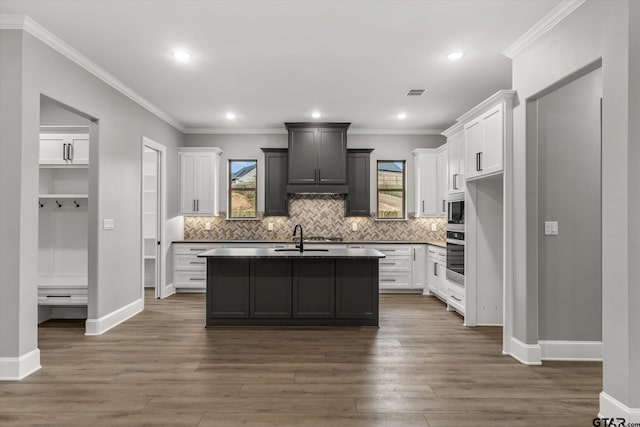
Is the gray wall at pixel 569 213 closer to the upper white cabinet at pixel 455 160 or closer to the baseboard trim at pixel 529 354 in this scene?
the baseboard trim at pixel 529 354

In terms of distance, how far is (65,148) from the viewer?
460 cm

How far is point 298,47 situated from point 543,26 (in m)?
2.11

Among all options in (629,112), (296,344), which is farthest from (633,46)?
(296,344)

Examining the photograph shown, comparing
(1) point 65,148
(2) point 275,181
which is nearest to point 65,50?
(1) point 65,148

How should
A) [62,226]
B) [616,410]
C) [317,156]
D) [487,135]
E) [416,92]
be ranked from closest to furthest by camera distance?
1. [616,410]
2. [487,135]
3. [62,226]
4. [416,92]
5. [317,156]

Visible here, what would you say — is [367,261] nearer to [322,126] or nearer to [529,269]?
[529,269]

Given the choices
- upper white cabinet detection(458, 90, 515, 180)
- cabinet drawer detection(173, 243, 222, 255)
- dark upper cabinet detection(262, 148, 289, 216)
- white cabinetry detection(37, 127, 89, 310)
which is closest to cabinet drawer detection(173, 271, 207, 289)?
cabinet drawer detection(173, 243, 222, 255)

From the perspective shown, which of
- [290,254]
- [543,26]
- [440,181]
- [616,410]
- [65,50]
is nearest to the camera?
[616,410]

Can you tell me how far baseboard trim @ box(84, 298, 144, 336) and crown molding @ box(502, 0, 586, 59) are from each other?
16.7ft

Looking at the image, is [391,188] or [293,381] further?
[391,188]

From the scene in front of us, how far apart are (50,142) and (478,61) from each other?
4.99 m

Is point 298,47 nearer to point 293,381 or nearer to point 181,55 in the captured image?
point 181,55

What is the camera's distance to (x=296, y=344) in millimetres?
3928

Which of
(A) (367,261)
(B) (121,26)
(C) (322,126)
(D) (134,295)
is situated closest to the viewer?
(B) (121,26)
